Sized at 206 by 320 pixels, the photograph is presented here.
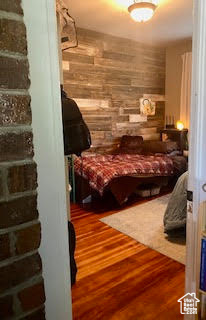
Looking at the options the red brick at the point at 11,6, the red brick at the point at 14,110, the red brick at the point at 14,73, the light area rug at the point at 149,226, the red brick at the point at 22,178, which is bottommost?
the light area rug at the point at 149,226

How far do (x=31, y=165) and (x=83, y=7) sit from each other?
134 inches

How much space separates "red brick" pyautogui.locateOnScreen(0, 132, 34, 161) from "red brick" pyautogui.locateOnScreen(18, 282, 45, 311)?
1.06 feet

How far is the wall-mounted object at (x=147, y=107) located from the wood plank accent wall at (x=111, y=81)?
12cm

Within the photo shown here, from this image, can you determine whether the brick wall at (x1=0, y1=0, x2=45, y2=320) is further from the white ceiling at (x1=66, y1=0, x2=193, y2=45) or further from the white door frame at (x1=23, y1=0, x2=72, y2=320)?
the white ceiling at (x1=66, y1=0, x2=193, y2=45)

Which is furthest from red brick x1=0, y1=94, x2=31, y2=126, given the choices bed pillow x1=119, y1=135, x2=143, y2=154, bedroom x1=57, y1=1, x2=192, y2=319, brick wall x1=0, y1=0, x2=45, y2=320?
bed pillow x1=119, y1=135, x2=143, y2=154

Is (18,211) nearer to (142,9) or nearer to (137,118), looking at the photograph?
(142,9)

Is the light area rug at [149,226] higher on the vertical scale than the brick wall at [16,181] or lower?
lower

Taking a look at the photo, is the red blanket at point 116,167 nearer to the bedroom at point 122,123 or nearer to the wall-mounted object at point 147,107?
the bedroom at point 122,123

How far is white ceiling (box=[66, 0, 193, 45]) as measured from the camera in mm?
3195

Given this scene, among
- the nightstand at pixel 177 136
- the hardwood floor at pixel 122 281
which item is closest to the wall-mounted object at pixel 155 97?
the nightstand at pixel 177 136

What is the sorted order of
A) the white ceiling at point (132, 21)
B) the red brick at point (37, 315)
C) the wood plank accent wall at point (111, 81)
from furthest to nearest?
1. the wood plank accent wall at point (111, 81)
2. the white ceiling at point (132, 21)
3. the red brick at point (37, 315)

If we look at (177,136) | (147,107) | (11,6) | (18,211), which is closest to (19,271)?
(18,211)

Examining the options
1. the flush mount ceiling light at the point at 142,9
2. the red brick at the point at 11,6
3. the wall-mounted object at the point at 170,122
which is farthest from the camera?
the wall-mounted object at the point at 170,122

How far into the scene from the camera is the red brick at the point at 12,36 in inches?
19.8
